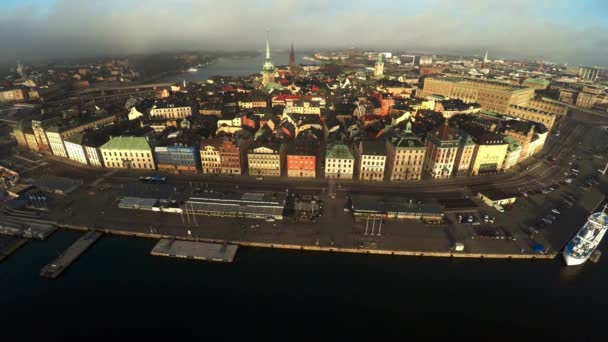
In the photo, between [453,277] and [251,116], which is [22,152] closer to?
[251,116]

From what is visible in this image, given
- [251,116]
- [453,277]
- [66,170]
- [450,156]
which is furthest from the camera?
[251,116]

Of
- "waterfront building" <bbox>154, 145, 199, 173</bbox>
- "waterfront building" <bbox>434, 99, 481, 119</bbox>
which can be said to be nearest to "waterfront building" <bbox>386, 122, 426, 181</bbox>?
"waterfront building" <bbox>154, 145, 199, 173</bbox>

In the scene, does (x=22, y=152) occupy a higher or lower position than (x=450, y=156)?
lower

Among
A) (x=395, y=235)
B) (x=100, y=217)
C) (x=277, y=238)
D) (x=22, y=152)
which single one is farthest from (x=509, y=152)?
(x=22, y=152)

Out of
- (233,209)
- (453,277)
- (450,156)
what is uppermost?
(450,156)

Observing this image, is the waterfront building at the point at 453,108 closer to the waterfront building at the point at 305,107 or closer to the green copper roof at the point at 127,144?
the waterfront building at the point at 305,107

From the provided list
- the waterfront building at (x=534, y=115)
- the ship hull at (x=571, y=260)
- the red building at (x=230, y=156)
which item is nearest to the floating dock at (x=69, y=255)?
the red building at (x=230, y=156)

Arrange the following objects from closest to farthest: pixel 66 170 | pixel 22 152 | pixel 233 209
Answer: pixel 233 209 < pixel 66 170 < pixel 22 152
